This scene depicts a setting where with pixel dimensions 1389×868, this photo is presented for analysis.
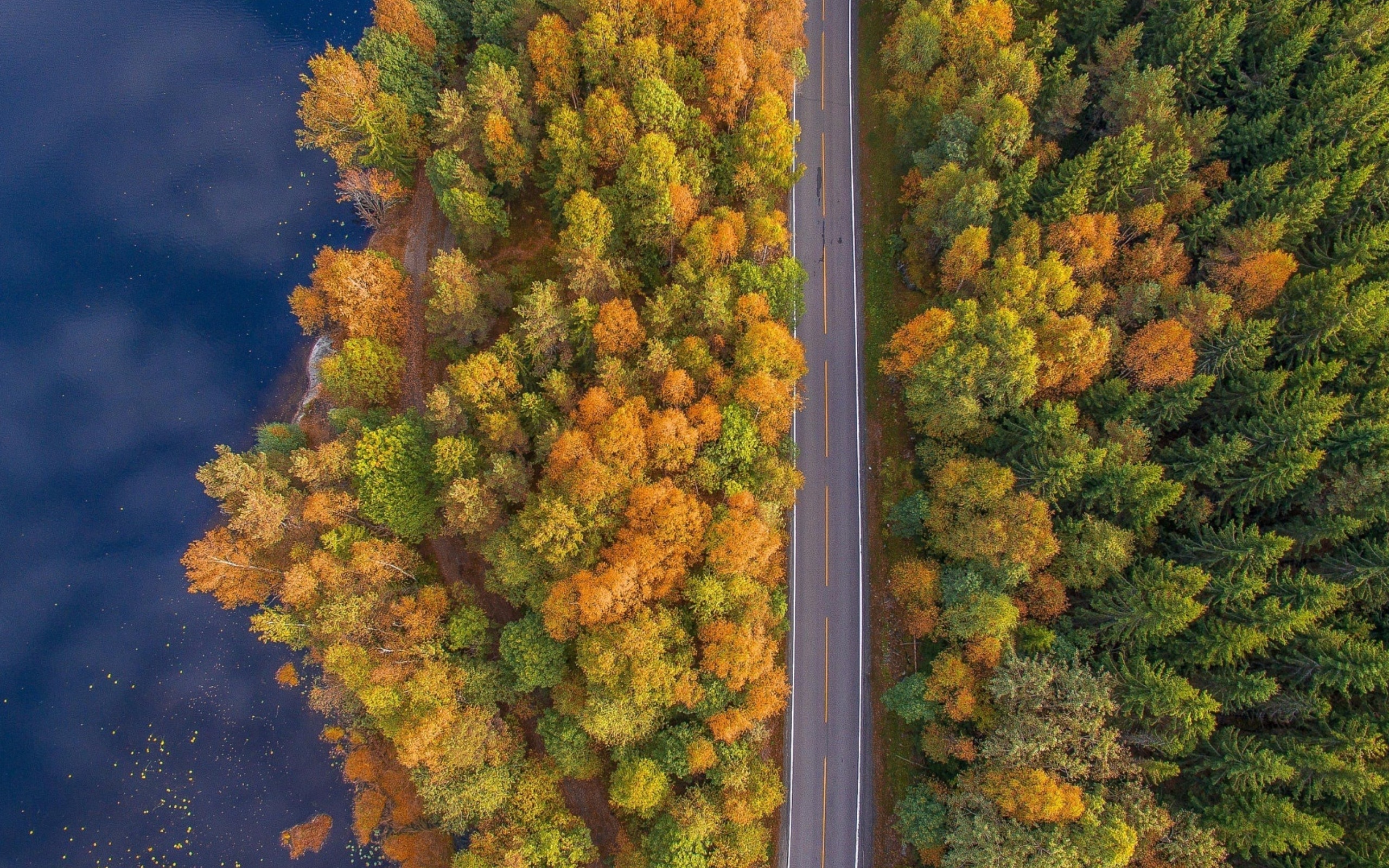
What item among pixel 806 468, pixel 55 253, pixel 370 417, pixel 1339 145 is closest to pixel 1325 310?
pixel 1339 145

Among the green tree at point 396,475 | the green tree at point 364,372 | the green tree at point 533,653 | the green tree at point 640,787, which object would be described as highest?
the green tree at point 364,372

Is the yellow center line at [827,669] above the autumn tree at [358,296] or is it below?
below

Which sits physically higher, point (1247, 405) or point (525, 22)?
point (525, 22)

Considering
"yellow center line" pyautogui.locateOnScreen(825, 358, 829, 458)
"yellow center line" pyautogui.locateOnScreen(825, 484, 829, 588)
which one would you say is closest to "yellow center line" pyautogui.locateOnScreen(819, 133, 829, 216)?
"yellow center line" pyautogui.locateOnScreen(825, 358, 829, 458)

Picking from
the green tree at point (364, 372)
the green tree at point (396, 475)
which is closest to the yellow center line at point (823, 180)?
the green tree at point (364, 372)

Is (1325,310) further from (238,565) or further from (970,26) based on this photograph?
(238,565)

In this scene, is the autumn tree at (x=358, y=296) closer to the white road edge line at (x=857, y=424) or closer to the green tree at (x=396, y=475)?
the green tree at (x=396, y=475)

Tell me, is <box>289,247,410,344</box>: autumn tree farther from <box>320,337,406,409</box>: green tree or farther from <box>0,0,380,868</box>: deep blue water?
<box>0,0,380,868</box>: deep blue water
